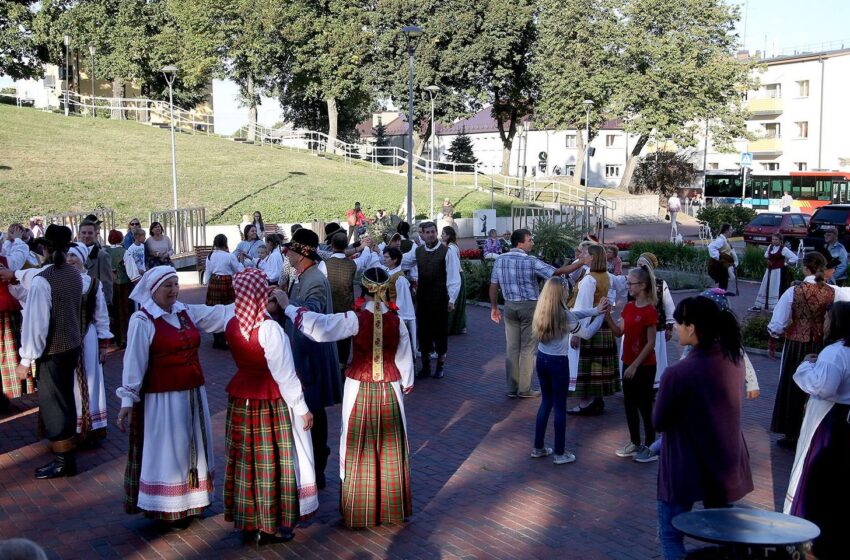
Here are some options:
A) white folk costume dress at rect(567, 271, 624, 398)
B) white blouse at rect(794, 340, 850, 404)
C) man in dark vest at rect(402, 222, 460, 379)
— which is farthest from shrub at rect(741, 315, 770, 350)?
white blouse at rect(794, 340, 850, 404)

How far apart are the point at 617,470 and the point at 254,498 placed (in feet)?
11.3

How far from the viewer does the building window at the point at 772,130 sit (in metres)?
63.9

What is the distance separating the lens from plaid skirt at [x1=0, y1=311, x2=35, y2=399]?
9227 mm

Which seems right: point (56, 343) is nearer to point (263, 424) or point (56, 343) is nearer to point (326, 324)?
point (263, 424)

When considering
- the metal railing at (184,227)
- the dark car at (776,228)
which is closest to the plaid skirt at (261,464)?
the metal railing at (184,227)

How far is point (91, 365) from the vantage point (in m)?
8.23

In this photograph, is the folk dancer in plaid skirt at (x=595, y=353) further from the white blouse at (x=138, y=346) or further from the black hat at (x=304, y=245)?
the white blouse at (x=138, y=346)

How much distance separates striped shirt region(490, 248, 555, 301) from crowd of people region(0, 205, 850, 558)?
34cm

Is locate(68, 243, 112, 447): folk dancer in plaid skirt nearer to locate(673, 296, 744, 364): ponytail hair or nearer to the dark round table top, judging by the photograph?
locate(673, 296, 744, 364): ponytail hair

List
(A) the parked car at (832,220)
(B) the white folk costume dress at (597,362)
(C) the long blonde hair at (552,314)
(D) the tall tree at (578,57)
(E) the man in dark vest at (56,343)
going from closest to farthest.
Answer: (E) the man in dark vest at (56,343), (C) the long blonde hair at (552,314), (B) the white folk costume dress at (597,362), (A) the parked car at (832,220), (D) the tall tree at (578,57)

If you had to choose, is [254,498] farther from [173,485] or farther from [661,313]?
[661,313]

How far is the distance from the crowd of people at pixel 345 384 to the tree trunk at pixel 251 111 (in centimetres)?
5232

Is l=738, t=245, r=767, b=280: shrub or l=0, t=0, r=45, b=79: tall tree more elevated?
l=0, t=0, r=45, b=79: tall tree

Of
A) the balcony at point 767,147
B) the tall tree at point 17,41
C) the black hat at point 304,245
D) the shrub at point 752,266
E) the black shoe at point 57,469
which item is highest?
the tall tree at point 17,41
